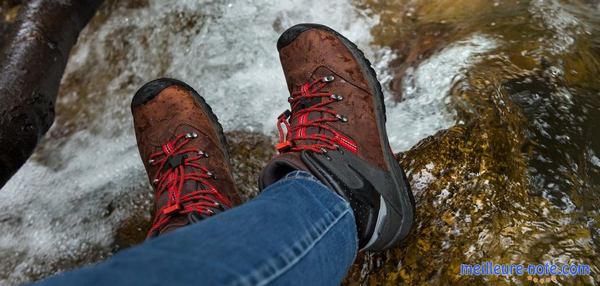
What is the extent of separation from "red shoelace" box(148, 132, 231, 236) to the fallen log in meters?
0.77

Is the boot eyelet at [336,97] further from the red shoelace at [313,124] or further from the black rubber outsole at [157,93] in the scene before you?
the black rubber outsole at [157,93]

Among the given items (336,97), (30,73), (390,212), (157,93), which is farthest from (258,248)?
(30,73)

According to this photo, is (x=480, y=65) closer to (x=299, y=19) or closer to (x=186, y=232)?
(x=299, y=19)

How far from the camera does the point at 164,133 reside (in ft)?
6.52

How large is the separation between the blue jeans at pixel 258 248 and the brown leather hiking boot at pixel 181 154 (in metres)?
0.43

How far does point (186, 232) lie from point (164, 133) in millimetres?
1069

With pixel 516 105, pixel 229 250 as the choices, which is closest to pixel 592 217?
pixel 516 105

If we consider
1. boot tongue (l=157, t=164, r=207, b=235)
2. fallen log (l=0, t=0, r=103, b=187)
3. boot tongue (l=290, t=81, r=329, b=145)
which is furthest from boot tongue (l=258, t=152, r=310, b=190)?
fallen log (l=0, t=0, r=103, b=187)

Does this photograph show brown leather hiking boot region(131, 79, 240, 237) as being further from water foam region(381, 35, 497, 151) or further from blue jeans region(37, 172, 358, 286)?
water foam region(381, 35, 497, 151)

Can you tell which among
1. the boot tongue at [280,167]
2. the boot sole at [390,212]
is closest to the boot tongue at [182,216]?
the boot tongue at [280,167]

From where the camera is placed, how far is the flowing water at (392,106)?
62.4 inches

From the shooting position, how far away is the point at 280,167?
1466 mm

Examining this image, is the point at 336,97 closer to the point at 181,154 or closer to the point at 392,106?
the point at 392,106

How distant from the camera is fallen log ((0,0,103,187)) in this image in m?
2.20
